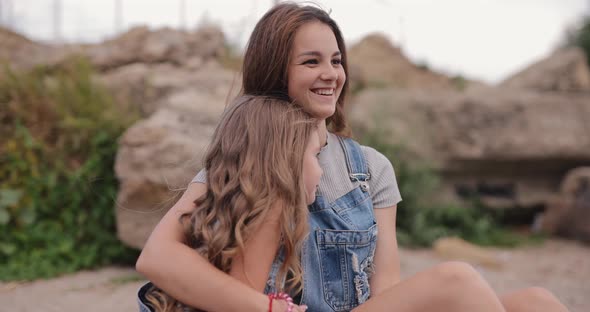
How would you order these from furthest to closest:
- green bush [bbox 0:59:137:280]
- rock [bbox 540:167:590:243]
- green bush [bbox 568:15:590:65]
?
green bush [bbox 568:15:590:65] < rock [bbox 540:167:590:243] < green bush [bbox 0:59:137:280]

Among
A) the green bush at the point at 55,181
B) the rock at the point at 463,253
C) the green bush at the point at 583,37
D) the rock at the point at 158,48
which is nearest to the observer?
the green bush at the point at 55,181

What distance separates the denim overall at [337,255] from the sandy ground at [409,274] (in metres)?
1.88

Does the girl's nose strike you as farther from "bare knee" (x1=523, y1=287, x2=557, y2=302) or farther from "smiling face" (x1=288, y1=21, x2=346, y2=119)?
"bare knee" (x1=523, y1=287, x2=557, y2=302)

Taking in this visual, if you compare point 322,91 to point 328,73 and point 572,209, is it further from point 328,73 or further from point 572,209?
point 572,209

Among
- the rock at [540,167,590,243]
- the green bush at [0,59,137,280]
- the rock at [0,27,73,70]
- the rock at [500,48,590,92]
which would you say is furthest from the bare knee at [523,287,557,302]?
the rock at [500,48,590,92]

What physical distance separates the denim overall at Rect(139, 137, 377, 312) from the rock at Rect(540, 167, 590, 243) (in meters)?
5.24

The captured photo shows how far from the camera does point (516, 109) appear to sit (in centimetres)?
675

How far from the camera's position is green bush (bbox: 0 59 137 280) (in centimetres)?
414

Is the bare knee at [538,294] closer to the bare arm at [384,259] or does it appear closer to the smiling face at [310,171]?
the bare arm at [384,259]

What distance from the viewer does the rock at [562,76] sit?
7.23m

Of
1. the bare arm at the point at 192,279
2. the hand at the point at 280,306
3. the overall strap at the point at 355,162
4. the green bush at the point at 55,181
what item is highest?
the overall strap at the point at 355,162

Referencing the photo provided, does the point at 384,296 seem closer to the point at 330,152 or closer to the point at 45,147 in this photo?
the point at 330,152

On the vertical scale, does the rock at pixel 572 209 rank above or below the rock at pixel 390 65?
below

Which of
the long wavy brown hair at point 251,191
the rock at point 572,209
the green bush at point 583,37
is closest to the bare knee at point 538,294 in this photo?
the long wavy brown hair at point 251,191
